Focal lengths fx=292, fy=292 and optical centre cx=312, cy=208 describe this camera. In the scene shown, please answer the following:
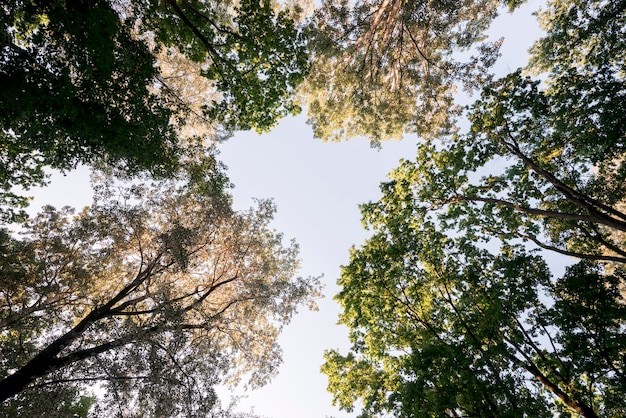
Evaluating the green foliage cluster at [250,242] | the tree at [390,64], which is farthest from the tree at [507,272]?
the tree at [390,64]

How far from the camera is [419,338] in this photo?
429 inches

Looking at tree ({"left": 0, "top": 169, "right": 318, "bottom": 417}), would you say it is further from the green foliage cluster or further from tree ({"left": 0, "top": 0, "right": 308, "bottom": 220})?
tree ({"left": 0, "top": 0, "right": 308, "bottom": 220})

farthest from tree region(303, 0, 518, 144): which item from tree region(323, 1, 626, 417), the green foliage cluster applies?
tree region(323, 1, 626, 417)

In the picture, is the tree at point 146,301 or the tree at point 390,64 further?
the tree at point 390,64

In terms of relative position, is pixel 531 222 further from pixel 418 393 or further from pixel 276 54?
pixel 276 54

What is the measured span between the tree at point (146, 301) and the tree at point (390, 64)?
27.8 ft

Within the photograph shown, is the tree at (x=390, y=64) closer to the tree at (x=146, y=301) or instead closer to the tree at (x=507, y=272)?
the tree at (x=507, y=272)

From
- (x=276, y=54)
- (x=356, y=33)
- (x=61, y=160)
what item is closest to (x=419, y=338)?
(x=276, y=54)

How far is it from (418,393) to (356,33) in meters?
17.0

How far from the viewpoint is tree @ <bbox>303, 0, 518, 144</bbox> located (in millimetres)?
15344

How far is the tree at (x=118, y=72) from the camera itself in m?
8.20

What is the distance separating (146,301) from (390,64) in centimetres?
1864

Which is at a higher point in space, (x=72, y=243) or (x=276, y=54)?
(x=276, y=54)

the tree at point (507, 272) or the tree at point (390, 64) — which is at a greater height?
the tree at point (390, 64)
